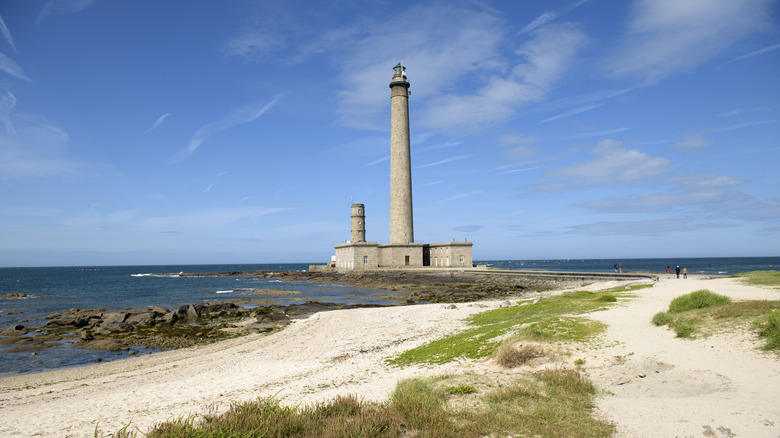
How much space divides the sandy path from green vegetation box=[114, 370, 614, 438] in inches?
23.8

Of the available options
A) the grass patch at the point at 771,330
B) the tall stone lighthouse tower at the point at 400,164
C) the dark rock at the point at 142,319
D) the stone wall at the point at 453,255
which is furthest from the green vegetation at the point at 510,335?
the stone wall at the point at 453,255

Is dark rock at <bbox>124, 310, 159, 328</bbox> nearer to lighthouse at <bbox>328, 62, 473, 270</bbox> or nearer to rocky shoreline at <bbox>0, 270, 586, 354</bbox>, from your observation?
rocky shoreline at <bbox>0, 270, 586, 354</bbox>

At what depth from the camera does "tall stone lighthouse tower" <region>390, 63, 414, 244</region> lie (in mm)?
59000

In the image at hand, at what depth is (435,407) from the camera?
6.87 m

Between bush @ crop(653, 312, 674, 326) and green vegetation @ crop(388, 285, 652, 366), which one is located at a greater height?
bush @ crop(653, 312, 674, 326)

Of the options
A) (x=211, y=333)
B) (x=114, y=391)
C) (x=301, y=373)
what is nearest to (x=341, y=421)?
(x=301, y=373)

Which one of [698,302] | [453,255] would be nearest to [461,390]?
[698,302]

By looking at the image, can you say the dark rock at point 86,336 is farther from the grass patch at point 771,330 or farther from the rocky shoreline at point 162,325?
the grass patch at point 771,330

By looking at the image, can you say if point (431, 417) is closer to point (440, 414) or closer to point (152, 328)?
point (440, 414)

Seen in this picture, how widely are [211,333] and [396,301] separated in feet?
49.0

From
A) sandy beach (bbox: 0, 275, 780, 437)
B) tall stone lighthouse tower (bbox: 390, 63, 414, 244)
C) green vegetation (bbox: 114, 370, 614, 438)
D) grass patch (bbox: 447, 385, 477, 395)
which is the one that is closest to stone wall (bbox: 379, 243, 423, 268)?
tall stone lighthouse tower (bbox: 390, 63, 414, 244)

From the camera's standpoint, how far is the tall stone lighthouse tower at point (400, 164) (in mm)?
59000

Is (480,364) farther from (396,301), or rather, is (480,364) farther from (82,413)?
(396,301)

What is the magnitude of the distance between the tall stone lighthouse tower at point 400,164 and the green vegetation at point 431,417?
2027 inches
